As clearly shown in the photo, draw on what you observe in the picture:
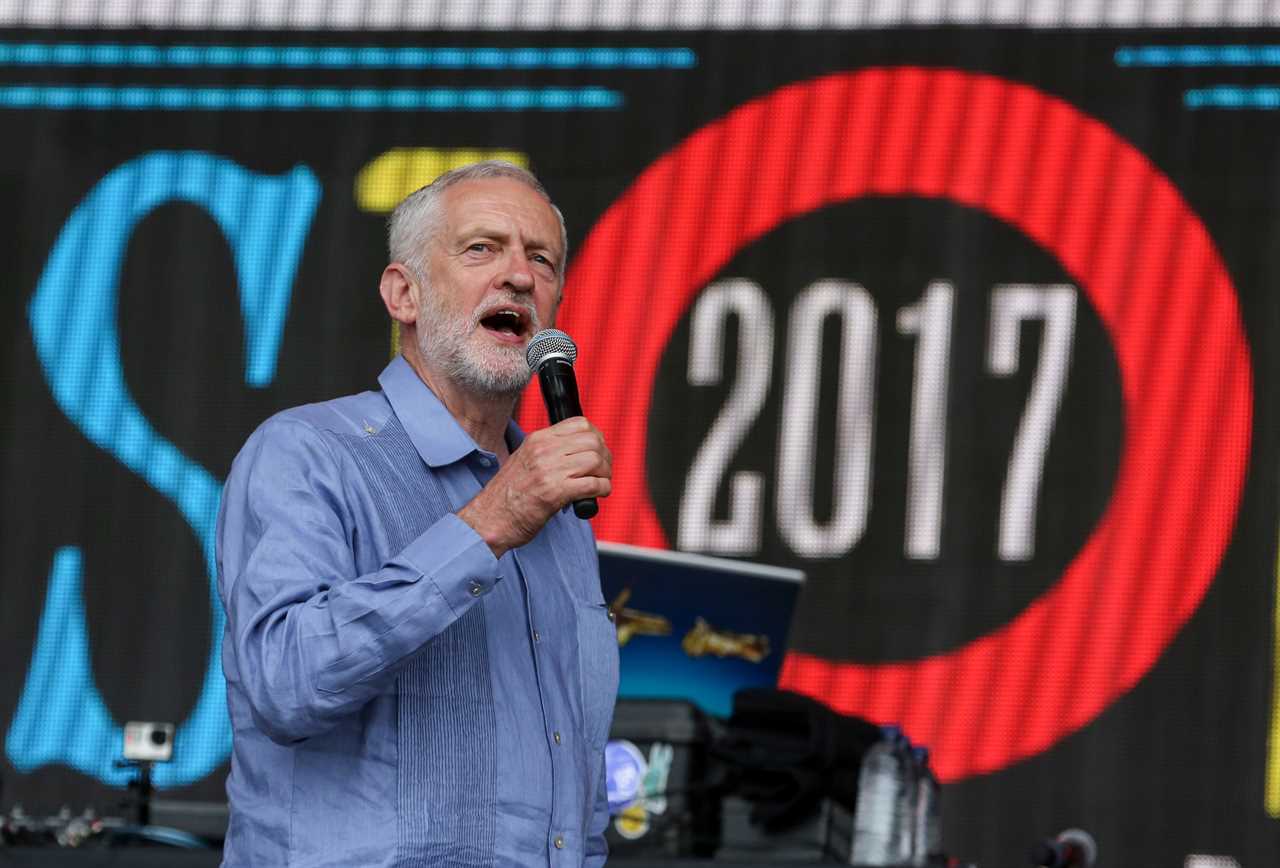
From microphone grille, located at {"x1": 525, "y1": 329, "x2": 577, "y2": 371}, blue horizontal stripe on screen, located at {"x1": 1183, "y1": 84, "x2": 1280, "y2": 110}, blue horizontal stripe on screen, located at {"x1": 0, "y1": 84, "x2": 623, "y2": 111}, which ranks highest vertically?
blue horizontal stripe on screen, located at {"x1": 0, "y1": 84, "x2": 623, "y2": 111}

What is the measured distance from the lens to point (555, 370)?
140cm

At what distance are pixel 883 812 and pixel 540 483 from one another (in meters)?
1.06

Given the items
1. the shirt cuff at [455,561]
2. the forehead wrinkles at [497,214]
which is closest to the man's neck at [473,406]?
the forehead wrinkles at [497,214]

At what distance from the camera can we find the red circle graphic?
390cm

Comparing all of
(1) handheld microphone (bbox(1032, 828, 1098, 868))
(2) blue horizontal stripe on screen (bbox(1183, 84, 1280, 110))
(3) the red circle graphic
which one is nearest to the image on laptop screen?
(1) handheld microphone (bbox(1032, 828, 1098, 868))

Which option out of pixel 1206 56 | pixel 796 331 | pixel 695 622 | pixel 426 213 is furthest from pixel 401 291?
pixel 1206 56

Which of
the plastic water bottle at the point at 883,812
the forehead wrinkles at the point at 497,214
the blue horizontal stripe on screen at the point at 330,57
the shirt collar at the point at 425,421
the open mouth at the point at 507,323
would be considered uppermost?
the blue horizontal stripe on screen at the point at 330,57

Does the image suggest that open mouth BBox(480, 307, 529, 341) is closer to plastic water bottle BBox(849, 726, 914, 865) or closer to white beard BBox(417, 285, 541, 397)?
white beard BBox(417, 285, 541, 397)

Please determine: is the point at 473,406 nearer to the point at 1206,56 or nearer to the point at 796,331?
the point at 796,331

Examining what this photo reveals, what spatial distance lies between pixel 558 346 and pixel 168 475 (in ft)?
10.0

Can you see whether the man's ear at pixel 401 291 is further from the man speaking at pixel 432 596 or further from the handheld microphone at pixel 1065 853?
the handheld microphone at pixel 1065 853

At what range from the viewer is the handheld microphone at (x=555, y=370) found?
1.38 m

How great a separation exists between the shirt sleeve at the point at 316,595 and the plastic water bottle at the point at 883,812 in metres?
1.00

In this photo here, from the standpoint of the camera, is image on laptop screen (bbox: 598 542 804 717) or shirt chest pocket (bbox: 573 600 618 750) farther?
image on laptop screen (bbox: 598 542 804 717)
